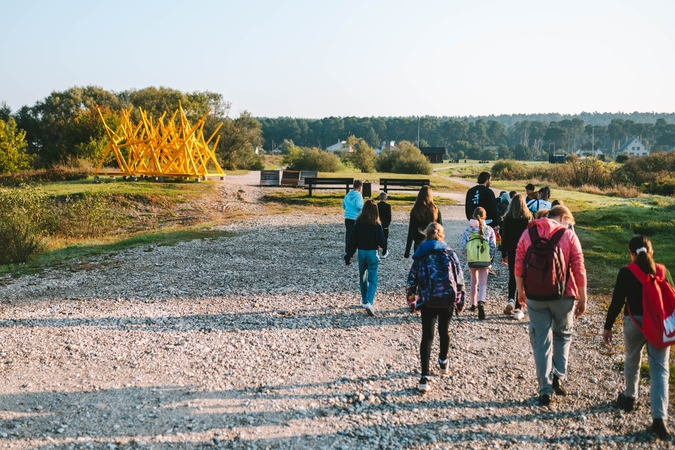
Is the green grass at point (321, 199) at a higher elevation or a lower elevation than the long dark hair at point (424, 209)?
lower

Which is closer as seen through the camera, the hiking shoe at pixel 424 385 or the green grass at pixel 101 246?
the hiking shoe at pixel 424 385

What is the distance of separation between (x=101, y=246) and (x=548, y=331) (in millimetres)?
12642

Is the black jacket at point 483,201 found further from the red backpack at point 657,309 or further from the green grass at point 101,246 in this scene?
the green grass at point 101,246

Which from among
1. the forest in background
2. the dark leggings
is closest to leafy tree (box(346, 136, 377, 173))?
the forest in background

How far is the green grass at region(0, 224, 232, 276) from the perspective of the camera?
1243 cm

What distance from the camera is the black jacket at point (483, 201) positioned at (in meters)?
9.24

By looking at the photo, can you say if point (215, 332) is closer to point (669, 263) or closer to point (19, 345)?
point (19, 345)

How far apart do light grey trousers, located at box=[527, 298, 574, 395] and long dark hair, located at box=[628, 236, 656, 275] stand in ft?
2.52

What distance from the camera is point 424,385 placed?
589 cm

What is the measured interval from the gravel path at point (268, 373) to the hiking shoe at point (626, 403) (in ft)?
0.36

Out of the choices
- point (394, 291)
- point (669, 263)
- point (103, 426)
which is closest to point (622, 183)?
point (669, 263)

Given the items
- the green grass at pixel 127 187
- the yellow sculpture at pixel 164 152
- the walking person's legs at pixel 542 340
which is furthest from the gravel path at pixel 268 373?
the yellow sculpture at pixel 164 152

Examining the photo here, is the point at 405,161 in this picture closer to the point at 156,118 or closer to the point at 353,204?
the point at 156,118

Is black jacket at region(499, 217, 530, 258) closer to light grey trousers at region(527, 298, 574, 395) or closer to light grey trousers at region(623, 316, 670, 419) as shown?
light grey trousers at region(527, 298, 574, 395)
